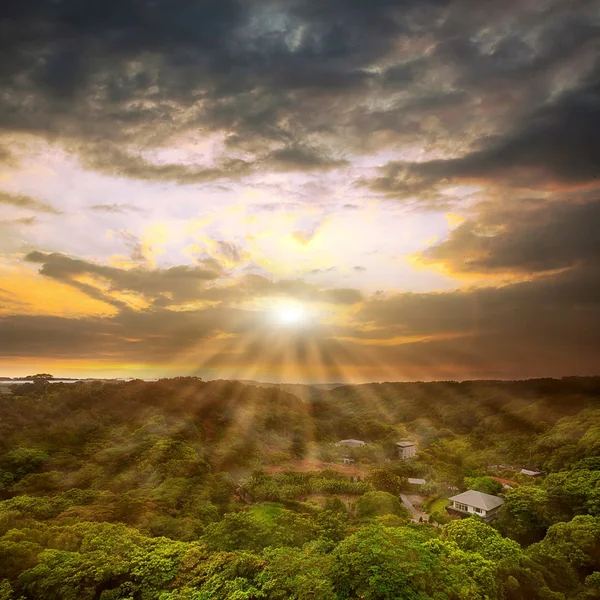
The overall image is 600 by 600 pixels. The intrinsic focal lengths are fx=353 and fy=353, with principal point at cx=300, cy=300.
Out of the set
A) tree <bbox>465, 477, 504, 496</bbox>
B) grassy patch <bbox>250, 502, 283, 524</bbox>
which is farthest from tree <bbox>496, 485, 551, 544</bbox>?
grassy patch <bbox>250, 502, 283, 524</bbox>

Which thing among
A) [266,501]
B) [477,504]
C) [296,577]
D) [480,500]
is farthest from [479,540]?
[266,501]

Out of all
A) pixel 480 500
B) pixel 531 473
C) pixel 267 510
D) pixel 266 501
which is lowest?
pixel 531 473

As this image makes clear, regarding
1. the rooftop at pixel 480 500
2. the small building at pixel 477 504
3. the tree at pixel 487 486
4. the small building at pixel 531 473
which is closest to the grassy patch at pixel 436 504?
the small building at pixel 477 504

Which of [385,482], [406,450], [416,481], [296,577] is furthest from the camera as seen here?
[406,450]

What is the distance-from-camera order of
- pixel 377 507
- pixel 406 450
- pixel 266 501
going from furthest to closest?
pixel 406 450 → pixel 266 501 → pixel 377 507

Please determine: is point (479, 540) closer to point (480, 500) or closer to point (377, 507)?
point (377, 507)

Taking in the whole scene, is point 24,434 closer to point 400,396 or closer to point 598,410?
point 598,410
